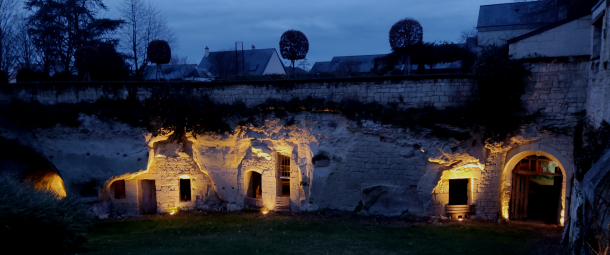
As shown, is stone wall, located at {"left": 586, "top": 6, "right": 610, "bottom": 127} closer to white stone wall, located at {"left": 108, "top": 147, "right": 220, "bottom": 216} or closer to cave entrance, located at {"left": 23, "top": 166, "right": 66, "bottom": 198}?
white stone wall, located at {"left": 108, "top": 147, "right": 220, "bottom": 216}

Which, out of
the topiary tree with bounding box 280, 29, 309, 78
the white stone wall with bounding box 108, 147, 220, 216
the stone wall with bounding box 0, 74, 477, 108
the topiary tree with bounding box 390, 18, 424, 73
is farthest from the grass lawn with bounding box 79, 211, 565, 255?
the topiary tree with bounding box 390, 18, 424, 73

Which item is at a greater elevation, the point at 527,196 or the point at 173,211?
the point at 527,196

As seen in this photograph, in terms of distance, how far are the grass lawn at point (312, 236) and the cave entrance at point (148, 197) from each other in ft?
4.38

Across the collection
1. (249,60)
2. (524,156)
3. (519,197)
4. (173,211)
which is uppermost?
(249,60)

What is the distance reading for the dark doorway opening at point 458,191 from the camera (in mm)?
13836

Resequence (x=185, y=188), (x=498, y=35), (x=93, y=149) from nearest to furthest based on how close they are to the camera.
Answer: (x=93, y=149)
(x=185, y=188)
(x=498, y=35)

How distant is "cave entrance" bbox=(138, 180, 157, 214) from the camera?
15219 millimetres

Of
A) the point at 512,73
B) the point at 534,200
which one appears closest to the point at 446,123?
the point at 512,73

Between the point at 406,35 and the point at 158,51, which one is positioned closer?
the point at 406,35

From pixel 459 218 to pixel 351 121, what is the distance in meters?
4.61

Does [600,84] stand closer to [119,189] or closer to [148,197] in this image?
[148,197]

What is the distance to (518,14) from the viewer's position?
1997 centimetres

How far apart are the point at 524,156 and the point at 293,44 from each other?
949 centimetres

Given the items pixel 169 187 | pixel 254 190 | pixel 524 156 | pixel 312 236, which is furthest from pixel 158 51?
pixel 524 156
